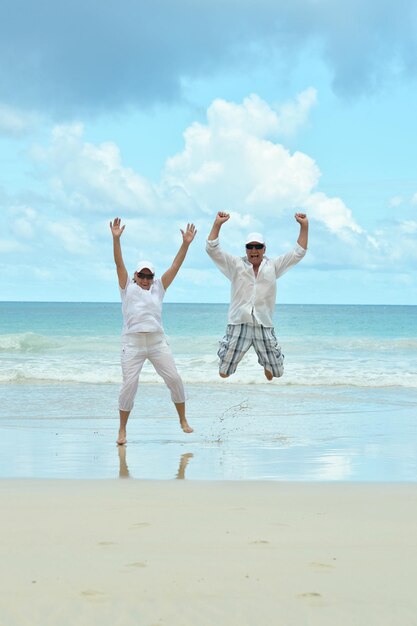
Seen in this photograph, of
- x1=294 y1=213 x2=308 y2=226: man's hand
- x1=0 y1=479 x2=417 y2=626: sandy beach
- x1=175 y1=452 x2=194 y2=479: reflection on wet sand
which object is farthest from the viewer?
x1=294 y1=213 x2=308 y2=226: man's hand

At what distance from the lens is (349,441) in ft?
32.9

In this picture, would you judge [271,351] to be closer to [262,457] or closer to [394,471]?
[262,457]

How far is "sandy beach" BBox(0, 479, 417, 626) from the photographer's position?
4.09 meters

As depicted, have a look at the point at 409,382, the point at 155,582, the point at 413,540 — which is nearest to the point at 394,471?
the point at 413,540

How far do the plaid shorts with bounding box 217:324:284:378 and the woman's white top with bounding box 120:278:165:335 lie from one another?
2.61ft

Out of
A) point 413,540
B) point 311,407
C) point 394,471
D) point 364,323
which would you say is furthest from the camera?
point 364,323

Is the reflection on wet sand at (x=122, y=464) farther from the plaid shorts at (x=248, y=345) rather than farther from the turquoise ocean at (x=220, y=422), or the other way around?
the plaid shorts at (x=248, y=345)

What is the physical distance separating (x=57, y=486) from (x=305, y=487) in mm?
2022

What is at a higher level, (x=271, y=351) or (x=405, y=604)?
(x=271, y=351)

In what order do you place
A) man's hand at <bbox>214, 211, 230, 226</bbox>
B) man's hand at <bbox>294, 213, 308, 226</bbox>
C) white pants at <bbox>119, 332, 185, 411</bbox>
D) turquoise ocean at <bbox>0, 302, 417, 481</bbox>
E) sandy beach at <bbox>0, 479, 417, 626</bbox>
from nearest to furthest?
sandy beach at <bbox>0, 479, 417, 626</bbox> < turquoise ocean at <bbox>0, 302, 417, 481</bbox> < man's hand at <bbox>214, 211, 230, 226</bbox> < man's hand at <bbox>294, 213, 308, 226</bbox> < white pants at <bbox>119, 332, 185, 411</bbox>

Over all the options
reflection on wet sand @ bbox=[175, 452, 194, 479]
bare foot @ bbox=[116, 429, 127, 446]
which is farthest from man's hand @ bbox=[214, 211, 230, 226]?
bare foot @ bbox=[116, 429, 127, 446]

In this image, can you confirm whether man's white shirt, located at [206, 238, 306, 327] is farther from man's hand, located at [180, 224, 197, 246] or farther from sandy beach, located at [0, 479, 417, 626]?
sandy beach, located at [0, 479, 417, 626]

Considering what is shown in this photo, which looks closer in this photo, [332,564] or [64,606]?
[64,606]

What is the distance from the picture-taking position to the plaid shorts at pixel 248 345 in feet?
30.3
